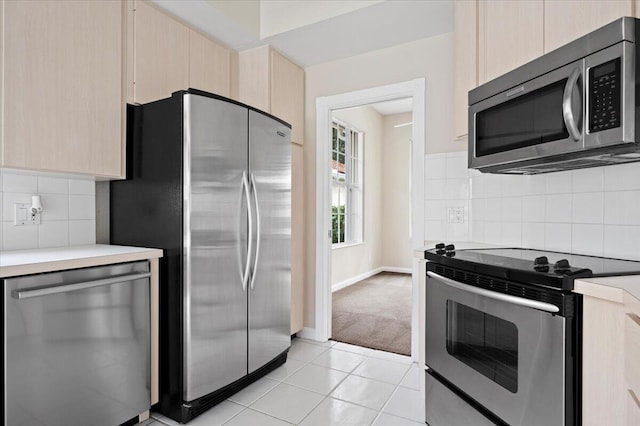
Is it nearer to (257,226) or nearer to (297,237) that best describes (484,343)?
(257,226)

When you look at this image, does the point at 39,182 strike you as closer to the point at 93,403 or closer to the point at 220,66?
the point at 93,403

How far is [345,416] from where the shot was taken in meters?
2.01

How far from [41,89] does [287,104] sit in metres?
1.78

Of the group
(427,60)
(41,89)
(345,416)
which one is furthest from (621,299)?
(41,89)

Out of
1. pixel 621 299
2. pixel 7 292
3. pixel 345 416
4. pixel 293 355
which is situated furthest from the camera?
pixel 293 355

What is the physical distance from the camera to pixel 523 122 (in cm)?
163

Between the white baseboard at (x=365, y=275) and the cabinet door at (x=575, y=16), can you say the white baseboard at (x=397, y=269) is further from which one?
the cabinet door at (x=575, y=16)

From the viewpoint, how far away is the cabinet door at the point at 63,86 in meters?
1.63

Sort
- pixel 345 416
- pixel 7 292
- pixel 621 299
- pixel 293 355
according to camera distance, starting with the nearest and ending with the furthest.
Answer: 1. pixel 621 299
2. pixel 7 292
3. pixel 345 416
4. pixel 293 355

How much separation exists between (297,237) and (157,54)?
5.75 ft

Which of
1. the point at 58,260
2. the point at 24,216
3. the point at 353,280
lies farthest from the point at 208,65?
the point at 353,280

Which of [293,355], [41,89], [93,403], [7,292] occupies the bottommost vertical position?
[293,355]

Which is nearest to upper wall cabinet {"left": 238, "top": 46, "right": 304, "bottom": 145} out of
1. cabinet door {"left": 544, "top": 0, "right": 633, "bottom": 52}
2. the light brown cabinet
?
cabinet door {"left": 544, "top": 0, "right": 633, "bottom": 52}

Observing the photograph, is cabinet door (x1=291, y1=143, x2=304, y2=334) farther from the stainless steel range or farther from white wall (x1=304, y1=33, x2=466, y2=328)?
the stainless steel range
